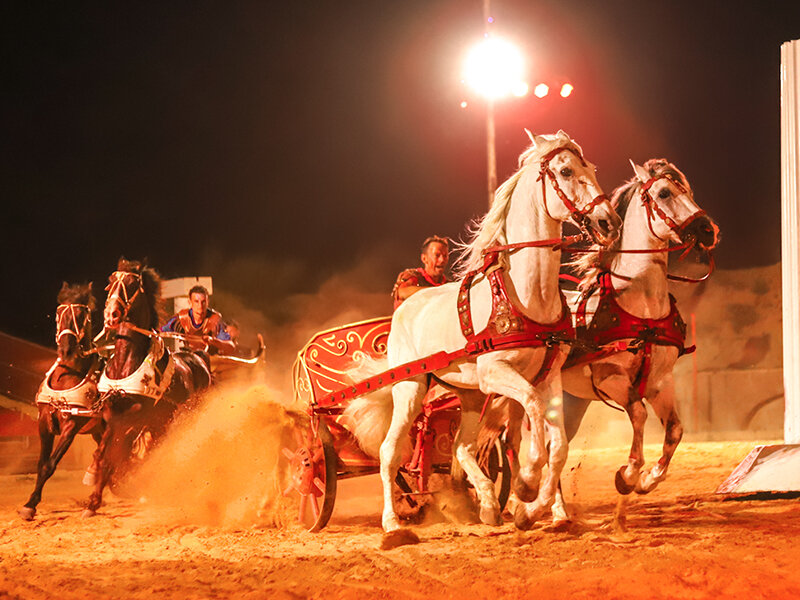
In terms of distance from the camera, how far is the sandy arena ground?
468 centimetres

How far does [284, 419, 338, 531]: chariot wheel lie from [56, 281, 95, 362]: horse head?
2.66 meters

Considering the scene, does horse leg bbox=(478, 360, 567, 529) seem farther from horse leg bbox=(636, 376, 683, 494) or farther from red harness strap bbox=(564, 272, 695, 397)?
horse leg bbox=(636, 376, 683, 494)

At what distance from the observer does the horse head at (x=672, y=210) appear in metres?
6.13

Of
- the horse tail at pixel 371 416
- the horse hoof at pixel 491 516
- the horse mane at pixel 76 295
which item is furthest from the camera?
the horse mane at pixel 76 295

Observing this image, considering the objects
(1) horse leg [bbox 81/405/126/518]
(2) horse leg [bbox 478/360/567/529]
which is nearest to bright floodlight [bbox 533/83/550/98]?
(1) horse leg [bbox 81/405/126/518]

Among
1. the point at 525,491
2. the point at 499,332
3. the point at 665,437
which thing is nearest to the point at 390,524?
the point at 525,491

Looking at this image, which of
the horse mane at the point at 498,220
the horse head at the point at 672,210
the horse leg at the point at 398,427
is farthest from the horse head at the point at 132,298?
the horse head at the point at 672,210

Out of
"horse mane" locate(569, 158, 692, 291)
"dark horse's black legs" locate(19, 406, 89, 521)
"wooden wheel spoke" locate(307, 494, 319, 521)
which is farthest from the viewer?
"dark horse's black legs" locate(19, 406, 89, 521)

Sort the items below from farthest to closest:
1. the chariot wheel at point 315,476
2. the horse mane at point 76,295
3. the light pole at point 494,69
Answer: the light pole at point 494,69 → the horse mane at point 76,295 → the chariot wheel at point 315,476

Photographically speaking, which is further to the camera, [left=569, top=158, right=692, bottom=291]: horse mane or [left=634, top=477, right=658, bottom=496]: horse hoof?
[left=569, top=158, right=692, bottom=291]: horse mane

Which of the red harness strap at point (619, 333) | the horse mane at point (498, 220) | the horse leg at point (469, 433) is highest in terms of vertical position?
the horse mane at point (498, 220)

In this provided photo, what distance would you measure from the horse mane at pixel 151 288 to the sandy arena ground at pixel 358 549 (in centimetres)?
114

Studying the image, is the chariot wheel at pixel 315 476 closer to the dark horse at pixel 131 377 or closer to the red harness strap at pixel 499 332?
the red harness strap at pixel 499 332

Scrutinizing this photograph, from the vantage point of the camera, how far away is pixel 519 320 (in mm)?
5582
